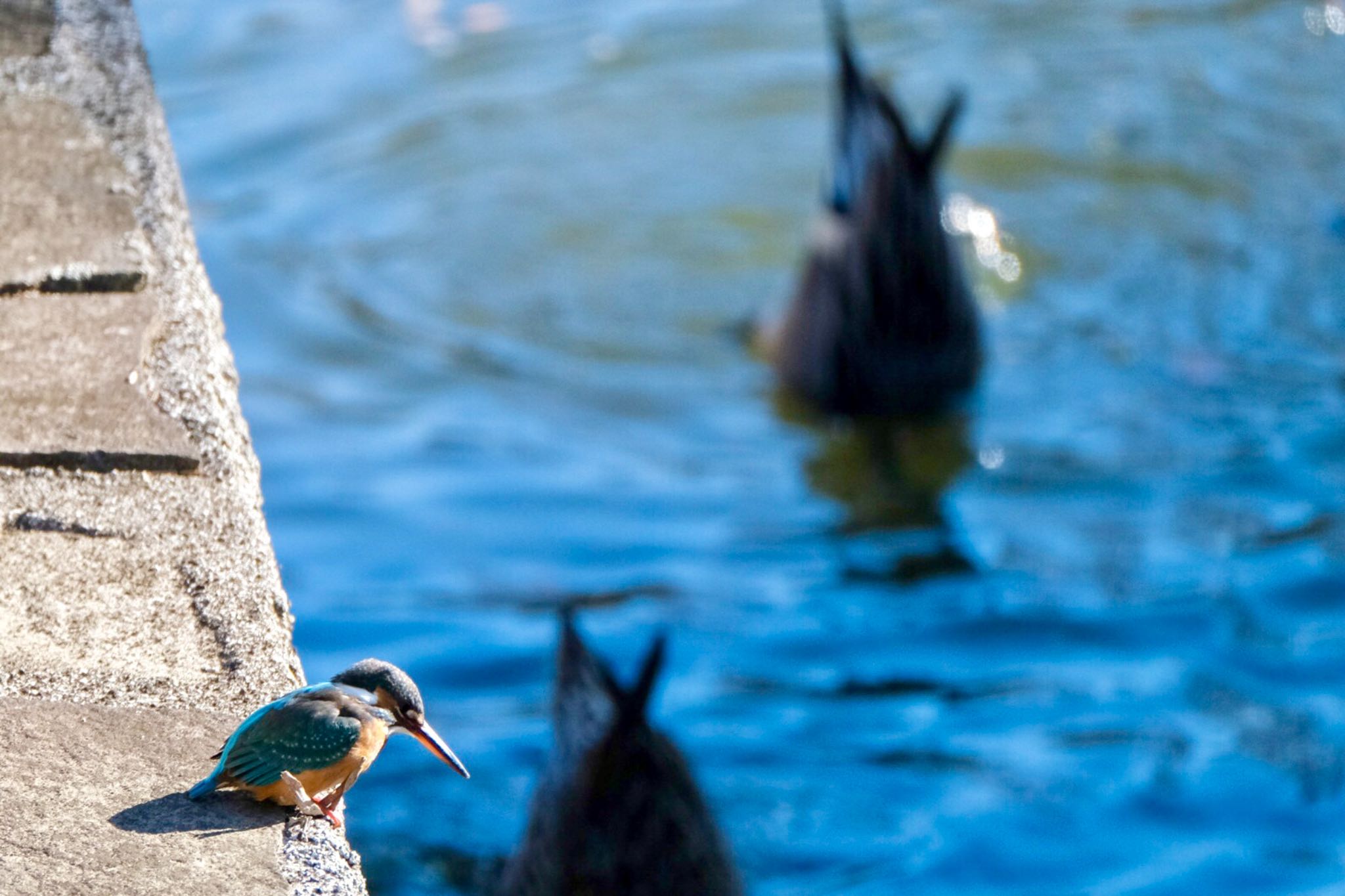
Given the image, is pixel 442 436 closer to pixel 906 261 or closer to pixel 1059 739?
pixel 906 261

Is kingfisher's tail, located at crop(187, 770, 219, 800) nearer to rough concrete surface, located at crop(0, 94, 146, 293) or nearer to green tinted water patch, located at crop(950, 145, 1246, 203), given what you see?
rough concrete surface, located at crop(0, 94, 146, 293)

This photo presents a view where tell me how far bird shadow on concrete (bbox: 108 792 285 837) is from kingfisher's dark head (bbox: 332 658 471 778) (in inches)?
6.1

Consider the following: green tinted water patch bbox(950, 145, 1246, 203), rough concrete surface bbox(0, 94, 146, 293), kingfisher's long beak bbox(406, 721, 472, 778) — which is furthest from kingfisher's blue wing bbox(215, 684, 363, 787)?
green tinted water patch bbox(950, 145, 1246, 203)

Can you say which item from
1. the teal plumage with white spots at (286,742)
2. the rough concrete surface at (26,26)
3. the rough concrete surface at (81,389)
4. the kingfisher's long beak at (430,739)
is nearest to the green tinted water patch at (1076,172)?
the rough concrete surface at (26,26)

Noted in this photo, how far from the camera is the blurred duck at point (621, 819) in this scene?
303 cm

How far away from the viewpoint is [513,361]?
6051 mm

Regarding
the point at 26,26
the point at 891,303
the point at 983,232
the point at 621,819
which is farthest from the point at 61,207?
the point at 983,232

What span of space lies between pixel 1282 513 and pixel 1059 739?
141 cm

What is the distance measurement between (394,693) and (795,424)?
423cm

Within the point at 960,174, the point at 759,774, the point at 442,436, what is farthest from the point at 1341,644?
the point at 960,174

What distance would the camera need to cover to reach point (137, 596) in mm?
1976

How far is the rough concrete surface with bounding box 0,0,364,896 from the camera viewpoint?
163cm

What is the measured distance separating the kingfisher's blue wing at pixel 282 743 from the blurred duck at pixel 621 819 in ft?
4.33

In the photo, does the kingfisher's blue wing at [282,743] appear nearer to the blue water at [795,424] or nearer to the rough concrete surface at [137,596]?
the rough concrete surface at [137,596]
